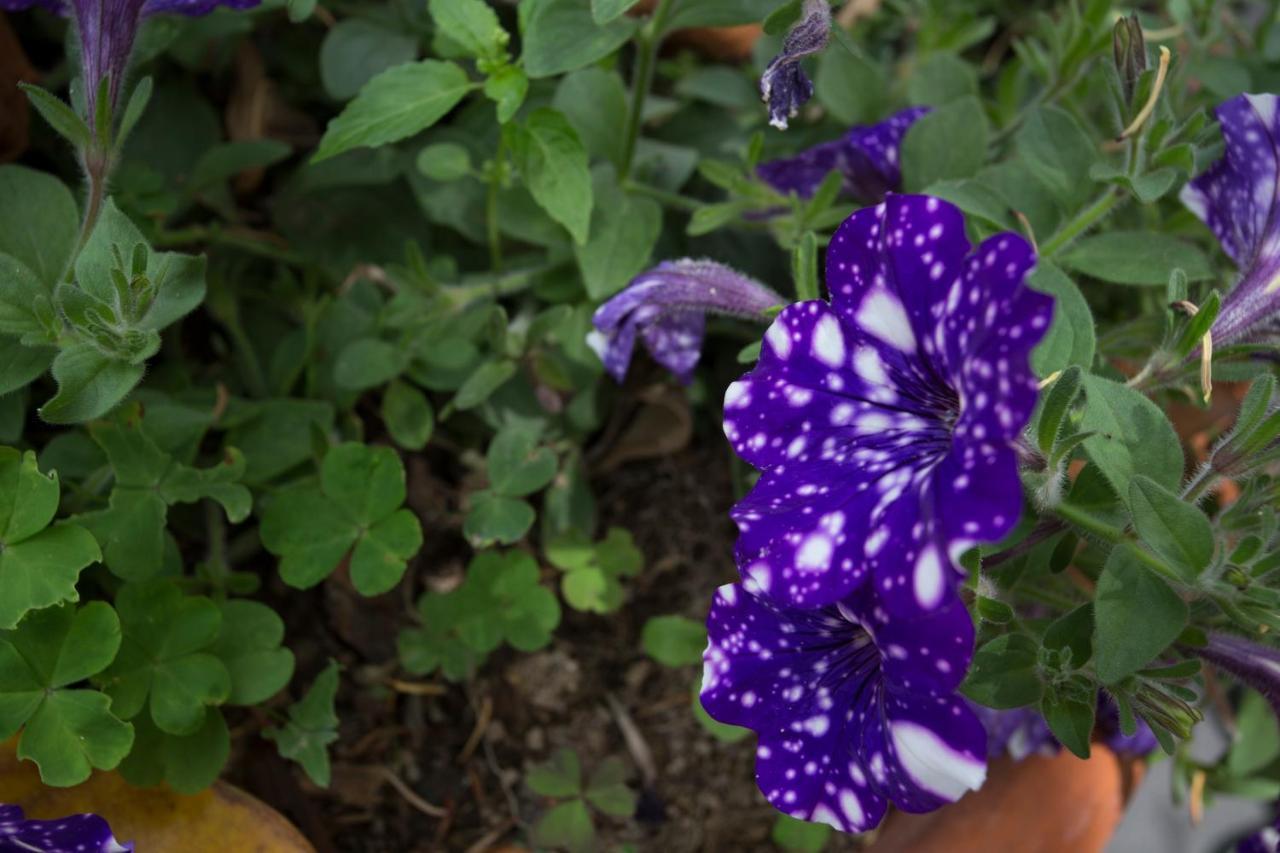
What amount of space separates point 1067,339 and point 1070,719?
0.34 meters

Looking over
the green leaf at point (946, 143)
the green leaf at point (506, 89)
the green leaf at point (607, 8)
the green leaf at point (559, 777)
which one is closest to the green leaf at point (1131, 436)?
the green leaf at point (946, 143)

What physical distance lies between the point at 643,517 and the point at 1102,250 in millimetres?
718

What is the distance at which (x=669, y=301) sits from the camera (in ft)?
4.16

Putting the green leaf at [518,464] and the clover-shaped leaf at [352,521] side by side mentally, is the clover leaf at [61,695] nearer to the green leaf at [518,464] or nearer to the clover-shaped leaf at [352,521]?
the clover-shaped leaf at [352,521]

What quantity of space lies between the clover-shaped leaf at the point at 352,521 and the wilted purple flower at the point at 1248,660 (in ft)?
2.66

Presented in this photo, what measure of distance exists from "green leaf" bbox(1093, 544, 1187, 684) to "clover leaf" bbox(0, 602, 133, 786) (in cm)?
87

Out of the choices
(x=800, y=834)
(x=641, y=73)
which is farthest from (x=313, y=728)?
(x=641, y=73)

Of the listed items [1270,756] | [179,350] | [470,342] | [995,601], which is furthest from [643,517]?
[1270,756]

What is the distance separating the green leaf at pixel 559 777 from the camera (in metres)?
1.47

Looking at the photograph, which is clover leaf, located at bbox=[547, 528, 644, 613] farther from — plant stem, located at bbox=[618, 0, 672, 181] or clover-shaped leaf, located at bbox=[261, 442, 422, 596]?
plant stem, located at bbox=[618, 0, 672, 181]

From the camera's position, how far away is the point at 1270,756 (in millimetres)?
1709

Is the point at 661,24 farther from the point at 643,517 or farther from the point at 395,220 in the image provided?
the point at 643,517

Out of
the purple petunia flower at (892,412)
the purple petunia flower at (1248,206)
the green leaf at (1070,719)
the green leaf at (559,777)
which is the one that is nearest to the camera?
the purple petunia flower at (892,412)

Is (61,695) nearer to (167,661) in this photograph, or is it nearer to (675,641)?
(167,661)
